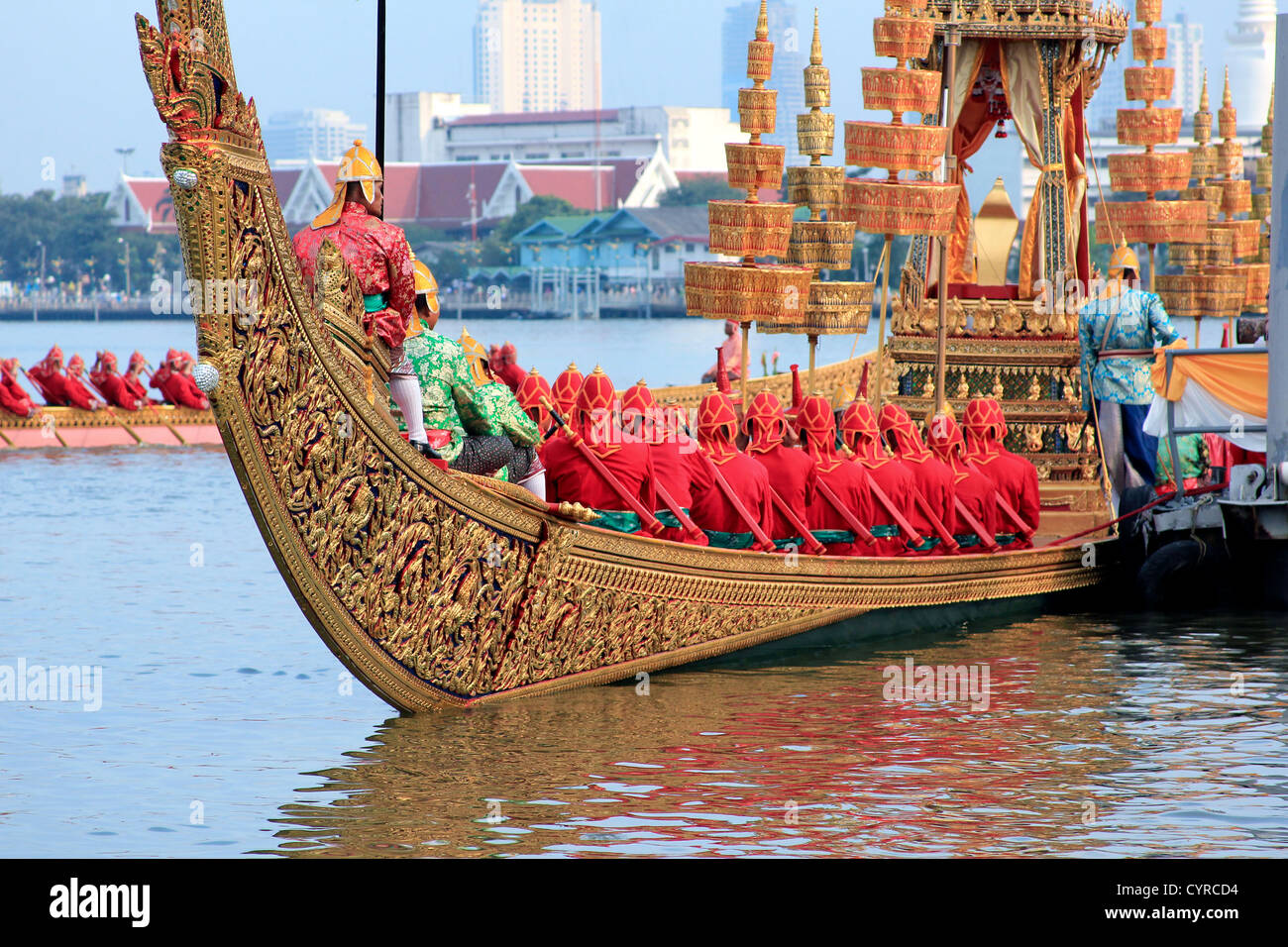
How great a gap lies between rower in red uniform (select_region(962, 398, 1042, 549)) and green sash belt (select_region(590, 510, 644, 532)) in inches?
115

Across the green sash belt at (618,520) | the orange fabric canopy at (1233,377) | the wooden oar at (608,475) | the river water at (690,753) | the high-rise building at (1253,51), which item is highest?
the high-rise building at (1253,51)

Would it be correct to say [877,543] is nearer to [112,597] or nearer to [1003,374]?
[1003,374]

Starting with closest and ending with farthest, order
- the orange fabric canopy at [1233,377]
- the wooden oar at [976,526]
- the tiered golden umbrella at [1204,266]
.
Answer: the wooden oar at [976,526] → the orange fabric canopy at [1233,377] → the tiered golden umbrella at [1204,266]

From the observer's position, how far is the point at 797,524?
10227mm

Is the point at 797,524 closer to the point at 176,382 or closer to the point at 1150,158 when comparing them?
the point at 1150,158

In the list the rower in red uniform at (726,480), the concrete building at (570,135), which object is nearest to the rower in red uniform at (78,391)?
the rower in red uniform at (726,480)

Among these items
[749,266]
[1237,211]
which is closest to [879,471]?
[749,266]

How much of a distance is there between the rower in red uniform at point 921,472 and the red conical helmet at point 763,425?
930 millimetres

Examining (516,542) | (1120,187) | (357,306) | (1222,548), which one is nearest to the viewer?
(357,306)

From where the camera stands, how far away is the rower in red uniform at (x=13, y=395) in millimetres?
23859

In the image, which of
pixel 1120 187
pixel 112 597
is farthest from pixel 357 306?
pixel 1120 187

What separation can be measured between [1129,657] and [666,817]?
457 cm

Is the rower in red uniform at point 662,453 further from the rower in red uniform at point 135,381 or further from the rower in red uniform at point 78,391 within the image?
the rower in red uniform at point 135,381
